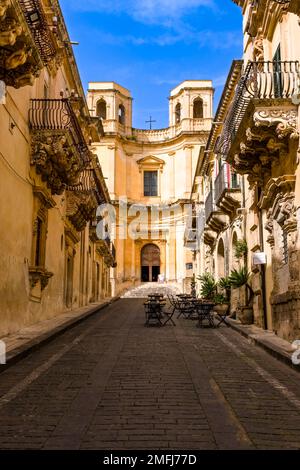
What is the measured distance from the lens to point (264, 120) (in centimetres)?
1002

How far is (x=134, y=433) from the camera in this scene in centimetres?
470

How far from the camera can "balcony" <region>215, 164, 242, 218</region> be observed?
18.0 meters

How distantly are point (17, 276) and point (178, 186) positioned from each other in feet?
124

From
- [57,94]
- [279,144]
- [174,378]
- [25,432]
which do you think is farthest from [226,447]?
[57,94]

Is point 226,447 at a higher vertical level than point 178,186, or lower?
lower

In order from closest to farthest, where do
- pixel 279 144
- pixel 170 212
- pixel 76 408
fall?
pixel 76 408 < pixel 279 144 < pixel 170 212

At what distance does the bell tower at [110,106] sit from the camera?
48.8 meters

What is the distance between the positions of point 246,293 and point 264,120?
6563 millimetres

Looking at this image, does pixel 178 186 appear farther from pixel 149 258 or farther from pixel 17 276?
pixel 17 276

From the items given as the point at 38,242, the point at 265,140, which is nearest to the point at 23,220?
the point at 38,242

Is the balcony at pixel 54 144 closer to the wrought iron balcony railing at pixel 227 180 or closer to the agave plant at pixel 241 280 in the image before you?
the agave plant at pixel 241 280

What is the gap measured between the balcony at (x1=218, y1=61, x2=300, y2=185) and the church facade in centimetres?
3213

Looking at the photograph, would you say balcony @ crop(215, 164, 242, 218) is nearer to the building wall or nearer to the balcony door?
the building wall

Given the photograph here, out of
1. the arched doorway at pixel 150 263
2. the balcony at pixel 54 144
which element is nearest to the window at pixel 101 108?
the arched doorway at pixel 150 263
